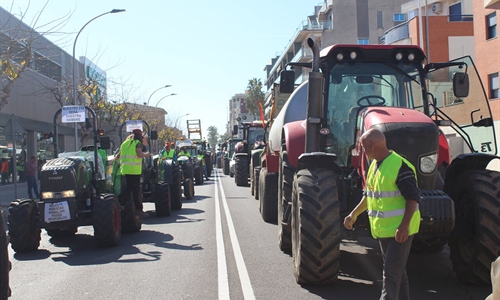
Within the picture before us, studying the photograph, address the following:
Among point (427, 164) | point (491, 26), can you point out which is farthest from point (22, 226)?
point (491, 26)

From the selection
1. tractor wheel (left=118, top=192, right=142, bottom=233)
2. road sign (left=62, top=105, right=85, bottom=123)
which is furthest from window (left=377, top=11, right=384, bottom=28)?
tractor wheel (left=118, top=192, right=142, bottom=233)

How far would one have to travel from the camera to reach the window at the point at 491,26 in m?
26.6

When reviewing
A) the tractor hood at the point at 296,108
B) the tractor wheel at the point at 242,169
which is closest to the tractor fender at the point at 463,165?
the tractor hood at the point at 296,108

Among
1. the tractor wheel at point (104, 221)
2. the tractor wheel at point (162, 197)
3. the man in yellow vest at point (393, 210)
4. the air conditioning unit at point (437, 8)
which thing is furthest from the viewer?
the air conditioning unit at point (437, 8)

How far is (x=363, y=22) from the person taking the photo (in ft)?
187

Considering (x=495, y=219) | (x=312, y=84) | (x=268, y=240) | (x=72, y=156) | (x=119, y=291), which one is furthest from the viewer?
(x=72, y=156)

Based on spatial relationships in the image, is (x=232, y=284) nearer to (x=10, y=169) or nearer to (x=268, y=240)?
(x=268, y=240)

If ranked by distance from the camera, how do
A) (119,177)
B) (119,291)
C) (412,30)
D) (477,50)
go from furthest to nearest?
(412,30)
(477,50)
(119,177)
(119,291)

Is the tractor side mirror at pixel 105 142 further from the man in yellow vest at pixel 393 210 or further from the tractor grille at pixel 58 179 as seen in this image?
the man in yellow vest at pixel 393 210

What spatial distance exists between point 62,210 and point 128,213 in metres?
1.97

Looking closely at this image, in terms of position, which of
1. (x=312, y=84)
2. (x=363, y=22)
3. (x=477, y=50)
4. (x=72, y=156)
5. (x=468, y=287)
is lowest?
(x=468, y=287)

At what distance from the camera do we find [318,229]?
6469 mm

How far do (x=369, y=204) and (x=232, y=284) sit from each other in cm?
252

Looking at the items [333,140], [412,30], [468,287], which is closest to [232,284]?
[333,140]
